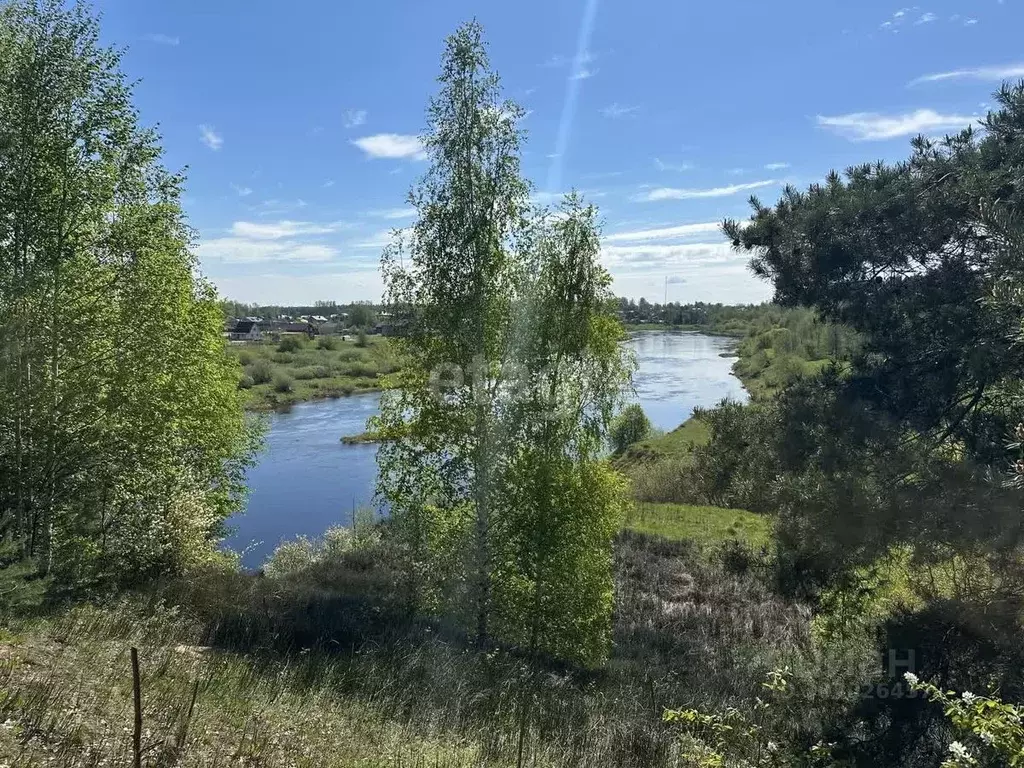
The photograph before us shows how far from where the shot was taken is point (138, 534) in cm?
1182

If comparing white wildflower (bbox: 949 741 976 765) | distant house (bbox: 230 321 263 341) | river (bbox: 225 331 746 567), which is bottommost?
river (bbox: 225 331 746 567)

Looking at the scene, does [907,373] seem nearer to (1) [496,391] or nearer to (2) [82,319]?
(1) [496,391]

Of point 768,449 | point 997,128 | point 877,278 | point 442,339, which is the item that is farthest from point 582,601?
point 997,128

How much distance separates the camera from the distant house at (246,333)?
10700 cm

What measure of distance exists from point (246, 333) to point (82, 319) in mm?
107702

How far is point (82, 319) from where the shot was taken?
10461mm

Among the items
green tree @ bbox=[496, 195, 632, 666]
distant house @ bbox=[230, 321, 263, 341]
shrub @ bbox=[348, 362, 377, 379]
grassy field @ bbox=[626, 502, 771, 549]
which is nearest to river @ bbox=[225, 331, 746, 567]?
green tree @ bbox=[496, 195, 632, 666]

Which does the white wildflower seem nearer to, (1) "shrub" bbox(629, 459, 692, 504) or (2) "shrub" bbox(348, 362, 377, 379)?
(1) "shrub" bbox(629, 459, 692, 504)

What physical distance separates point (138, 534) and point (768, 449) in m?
11.4

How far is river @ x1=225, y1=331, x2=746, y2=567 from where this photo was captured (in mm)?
27312

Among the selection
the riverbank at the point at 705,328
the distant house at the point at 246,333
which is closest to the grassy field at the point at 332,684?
the distant house at the point at 246,333

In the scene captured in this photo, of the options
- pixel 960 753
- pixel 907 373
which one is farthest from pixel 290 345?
pixel 960 753

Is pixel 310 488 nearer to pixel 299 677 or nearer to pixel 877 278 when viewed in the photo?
pixel 299 677

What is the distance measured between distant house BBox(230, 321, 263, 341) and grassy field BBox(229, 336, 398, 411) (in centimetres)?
1713
